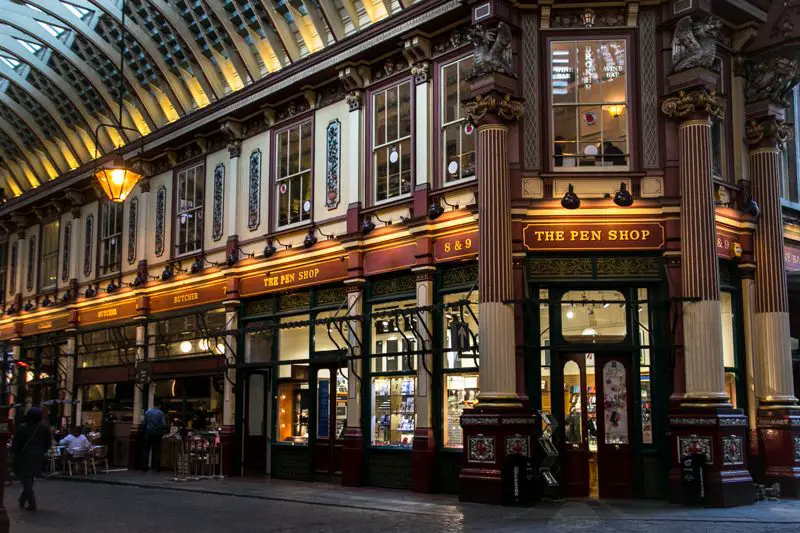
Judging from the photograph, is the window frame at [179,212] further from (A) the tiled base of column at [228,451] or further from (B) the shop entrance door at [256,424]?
(A) the tiled base of column at [228,451]

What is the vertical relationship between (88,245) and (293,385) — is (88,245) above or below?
above

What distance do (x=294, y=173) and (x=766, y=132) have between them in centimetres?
1033

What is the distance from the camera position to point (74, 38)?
27.8 metres

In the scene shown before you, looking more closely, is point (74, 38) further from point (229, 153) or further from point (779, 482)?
point (779, 482)

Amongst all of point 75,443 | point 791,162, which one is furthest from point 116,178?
point 791,162

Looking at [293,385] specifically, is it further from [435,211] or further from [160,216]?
[160,216]

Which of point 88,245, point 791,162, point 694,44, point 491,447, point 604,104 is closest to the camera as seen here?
point 491,447

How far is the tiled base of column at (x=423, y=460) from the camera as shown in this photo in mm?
17672

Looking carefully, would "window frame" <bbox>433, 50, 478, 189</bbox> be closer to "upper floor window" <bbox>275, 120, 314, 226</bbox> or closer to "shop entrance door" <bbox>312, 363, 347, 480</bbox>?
"upper floor window" <bbox>275, 120, 314, 226</bbox>

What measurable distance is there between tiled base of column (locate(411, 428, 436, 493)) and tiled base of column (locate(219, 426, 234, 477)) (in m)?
6.26

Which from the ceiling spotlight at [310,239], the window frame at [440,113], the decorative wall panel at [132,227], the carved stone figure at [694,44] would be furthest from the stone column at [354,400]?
the decorative wall panel at [132,227]

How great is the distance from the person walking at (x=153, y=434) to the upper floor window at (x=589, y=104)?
12999 millimetres

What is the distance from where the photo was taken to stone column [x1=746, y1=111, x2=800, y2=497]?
17.1 metres

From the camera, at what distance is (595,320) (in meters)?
16.8
